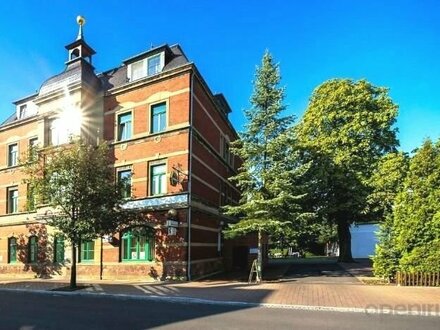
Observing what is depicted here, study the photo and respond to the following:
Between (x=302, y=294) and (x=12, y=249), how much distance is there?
73.8 feet

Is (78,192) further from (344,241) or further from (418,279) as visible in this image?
(344,241)

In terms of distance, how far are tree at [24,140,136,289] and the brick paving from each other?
262cm

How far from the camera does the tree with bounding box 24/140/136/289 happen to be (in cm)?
1814

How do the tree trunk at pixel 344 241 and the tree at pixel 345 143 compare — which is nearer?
the tree at pixel 345 143

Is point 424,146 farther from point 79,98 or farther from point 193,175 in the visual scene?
point 79,98

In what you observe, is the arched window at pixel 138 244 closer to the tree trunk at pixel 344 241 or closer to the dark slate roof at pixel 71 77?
the dark slate roof at pixel 71 77

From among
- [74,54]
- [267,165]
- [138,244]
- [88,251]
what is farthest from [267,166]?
[74,54]

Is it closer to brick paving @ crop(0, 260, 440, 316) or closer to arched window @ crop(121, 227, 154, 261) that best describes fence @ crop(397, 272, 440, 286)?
brick paving @ crop(0, 260, 440, 316)

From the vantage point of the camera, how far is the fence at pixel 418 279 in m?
17.0

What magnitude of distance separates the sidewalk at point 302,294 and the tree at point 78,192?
2614mm

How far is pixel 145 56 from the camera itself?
24.3 m

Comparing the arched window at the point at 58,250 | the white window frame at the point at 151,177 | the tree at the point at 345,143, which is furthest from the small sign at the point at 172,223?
the tree at the point at 345,143

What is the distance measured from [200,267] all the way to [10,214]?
50.9ft

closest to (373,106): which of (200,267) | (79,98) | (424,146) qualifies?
(424,146)
